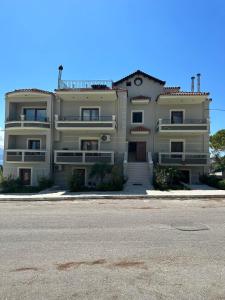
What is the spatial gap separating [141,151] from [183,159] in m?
4.64

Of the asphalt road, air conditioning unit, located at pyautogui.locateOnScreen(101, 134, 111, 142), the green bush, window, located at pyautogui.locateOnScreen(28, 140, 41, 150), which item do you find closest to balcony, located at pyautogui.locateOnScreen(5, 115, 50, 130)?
window, located at pyautogui.locateOnScreen(28, 140, 41, 150)

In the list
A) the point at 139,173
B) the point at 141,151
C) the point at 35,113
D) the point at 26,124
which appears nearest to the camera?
the point at 139,173

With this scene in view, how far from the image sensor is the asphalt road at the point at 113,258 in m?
5.00

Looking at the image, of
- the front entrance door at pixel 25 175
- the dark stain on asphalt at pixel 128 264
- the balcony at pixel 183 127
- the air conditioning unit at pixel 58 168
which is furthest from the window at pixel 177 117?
the dark stain on asphalt at pixel 128 264

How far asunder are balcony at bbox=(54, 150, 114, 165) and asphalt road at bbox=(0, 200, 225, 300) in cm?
1547

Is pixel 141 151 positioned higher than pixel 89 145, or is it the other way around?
pixel 89 145

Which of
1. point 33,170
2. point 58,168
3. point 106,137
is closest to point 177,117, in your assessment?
point 106,137

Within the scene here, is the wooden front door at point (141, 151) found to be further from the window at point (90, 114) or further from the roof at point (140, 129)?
the window at point (90, 114)

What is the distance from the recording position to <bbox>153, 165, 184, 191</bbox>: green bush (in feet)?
75.1

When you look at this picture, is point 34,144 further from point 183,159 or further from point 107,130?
point 183,159

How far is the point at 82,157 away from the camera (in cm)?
2730

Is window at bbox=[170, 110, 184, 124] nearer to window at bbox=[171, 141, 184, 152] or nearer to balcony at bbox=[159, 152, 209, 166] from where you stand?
window at bbox=[171, 141, 184, 152]

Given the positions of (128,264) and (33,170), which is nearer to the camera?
(128,264)

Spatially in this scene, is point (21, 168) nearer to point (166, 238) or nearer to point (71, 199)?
point (71, 199)
